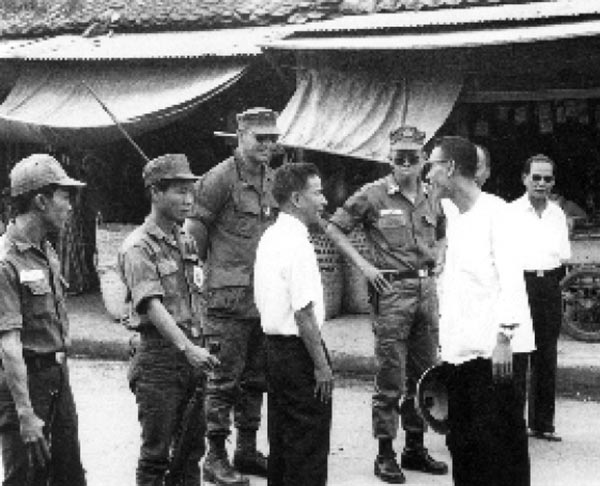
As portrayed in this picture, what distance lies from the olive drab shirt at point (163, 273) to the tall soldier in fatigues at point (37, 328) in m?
0.37

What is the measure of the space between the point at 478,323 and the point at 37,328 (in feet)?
6.63

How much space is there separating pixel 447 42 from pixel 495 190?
3182 millimetres

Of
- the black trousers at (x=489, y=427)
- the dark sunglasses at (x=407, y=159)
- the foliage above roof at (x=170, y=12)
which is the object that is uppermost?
the foliage above roof at (x=170, y=12)

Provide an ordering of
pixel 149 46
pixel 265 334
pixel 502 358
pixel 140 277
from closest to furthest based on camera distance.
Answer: pixel 502 358, pixel 140 277, pixel 265 334, pixel 149 46

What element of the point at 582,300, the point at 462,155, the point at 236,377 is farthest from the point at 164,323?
the point at 582,300

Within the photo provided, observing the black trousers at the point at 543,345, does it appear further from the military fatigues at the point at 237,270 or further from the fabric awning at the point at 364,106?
the fabric awning at the point at 364,106

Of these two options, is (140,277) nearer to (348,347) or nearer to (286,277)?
(286,277)

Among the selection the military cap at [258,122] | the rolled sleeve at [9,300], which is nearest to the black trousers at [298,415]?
the rolled sleeve at [9,300]

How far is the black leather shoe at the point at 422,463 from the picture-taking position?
20.1 ft

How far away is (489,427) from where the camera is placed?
4.70 m

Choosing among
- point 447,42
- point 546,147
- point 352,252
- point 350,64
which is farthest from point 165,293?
point 546,147

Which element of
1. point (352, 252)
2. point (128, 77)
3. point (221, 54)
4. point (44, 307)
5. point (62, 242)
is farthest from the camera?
point (62, 242)

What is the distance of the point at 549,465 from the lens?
6266 millimetres

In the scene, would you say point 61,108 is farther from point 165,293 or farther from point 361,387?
point 165,293
